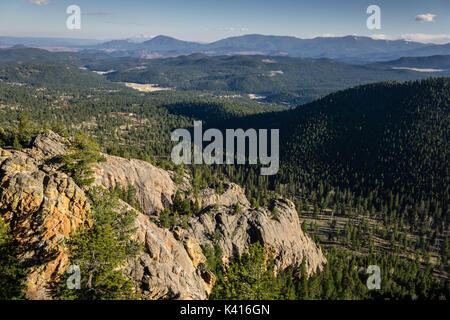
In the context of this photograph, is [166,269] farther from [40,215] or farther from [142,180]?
[142,180]

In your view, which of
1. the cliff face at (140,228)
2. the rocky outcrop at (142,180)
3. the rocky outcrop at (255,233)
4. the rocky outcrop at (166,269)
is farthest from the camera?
the rocky outcrop at (142,180)

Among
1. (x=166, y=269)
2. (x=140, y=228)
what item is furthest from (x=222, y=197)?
(x=166, y=269)

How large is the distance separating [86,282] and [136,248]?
6.64 meters

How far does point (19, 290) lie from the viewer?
29.1 m

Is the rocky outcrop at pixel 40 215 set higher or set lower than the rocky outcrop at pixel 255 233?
higher

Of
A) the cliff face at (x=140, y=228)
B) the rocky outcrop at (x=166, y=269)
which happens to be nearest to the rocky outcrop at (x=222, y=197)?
the cliff face at (x=140, y=228)

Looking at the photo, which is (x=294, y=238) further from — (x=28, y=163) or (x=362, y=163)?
(x=362, y=163)

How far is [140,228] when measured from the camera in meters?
44.5

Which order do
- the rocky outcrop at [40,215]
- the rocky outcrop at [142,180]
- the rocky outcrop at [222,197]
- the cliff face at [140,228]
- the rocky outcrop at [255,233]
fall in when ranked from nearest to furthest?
the rocky outcrop at [40,215] < the cliff face at [140,228] < the rocky outcrop at [255,233] < the rocky outcrop at [142,180] < the rocky outcrop at [222,197]

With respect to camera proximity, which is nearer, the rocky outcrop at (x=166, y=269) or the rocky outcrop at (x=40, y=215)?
the rocky outcrop at (x=40, y=215)

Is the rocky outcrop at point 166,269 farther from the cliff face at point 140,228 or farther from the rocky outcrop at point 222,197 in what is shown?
the rocky outcrop at point 222,197

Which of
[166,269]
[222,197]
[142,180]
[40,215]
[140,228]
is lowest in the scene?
[222,197]

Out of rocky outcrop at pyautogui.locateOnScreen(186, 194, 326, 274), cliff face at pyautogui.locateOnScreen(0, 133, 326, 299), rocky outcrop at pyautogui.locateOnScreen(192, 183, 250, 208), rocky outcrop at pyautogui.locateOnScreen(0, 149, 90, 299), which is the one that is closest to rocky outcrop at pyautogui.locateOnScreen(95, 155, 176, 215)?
cliff face at pyautogui.locateOnScreen(0, 133, 326, 299)

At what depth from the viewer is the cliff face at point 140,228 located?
33750 mm
